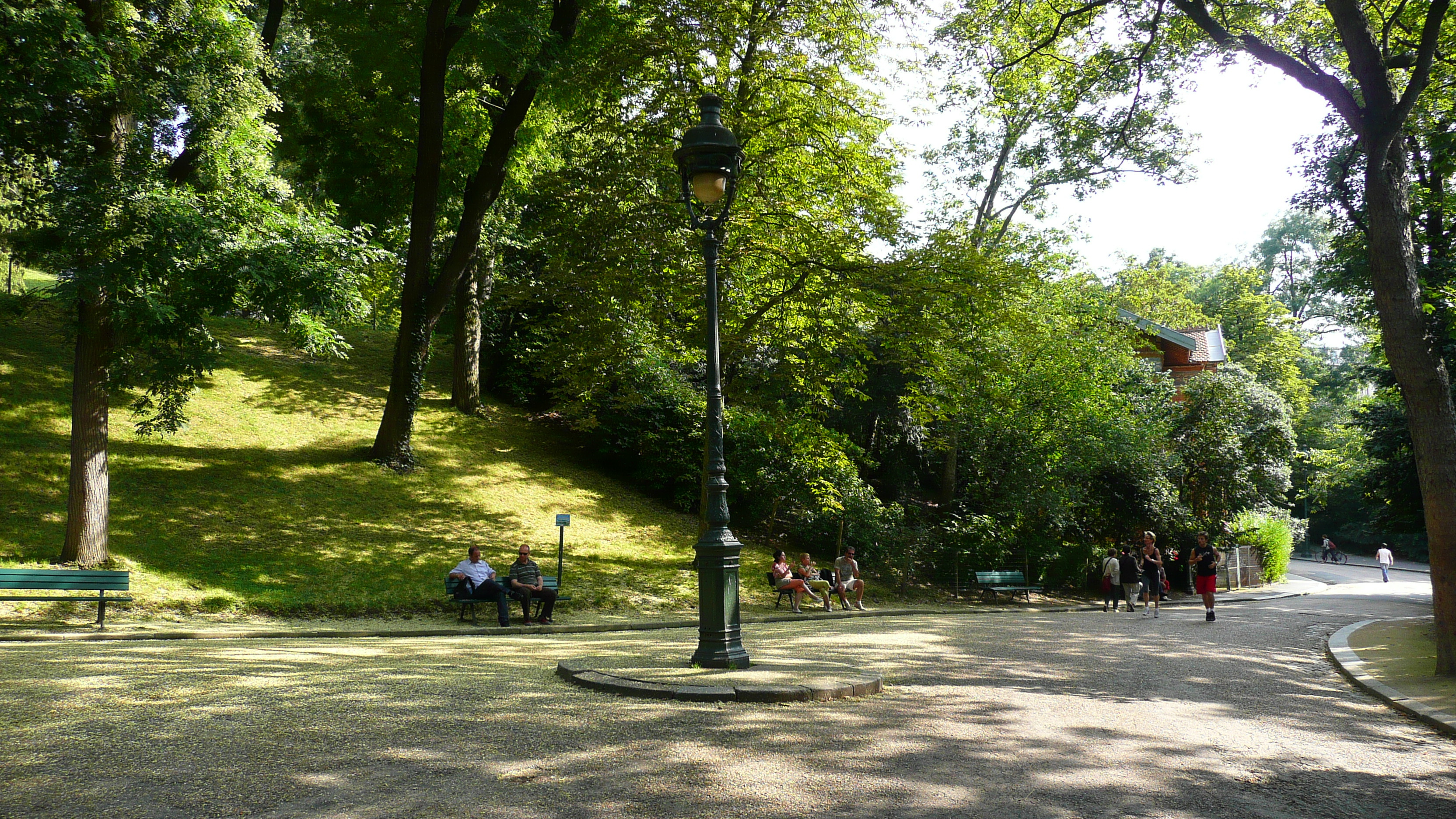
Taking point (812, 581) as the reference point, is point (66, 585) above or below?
above

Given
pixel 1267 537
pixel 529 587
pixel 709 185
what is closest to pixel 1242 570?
pixel 1267 537

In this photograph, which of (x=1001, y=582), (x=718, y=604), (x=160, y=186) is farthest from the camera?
(x=1001, y=582)

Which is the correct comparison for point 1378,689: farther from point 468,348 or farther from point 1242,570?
point 1242,570

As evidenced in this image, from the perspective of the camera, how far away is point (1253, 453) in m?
32.3

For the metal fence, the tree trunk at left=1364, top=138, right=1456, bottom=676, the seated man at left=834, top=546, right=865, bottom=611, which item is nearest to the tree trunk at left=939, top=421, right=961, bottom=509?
the seated man at left=834, top=546, right=865, bottom=611

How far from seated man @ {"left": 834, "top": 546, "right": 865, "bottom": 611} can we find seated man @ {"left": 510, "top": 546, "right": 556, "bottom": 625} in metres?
6.55

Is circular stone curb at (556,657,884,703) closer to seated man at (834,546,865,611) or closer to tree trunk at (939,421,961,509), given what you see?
seated man at (834,546,865,611)

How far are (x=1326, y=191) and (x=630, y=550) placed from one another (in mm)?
16233

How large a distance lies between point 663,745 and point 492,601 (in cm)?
949

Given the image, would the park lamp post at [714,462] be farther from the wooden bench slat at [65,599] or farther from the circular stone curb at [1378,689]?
the wooden bench slat at [65,599]

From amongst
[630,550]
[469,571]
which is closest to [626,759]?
[469,571]

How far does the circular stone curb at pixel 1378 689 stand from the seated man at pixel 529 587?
35.4 feet

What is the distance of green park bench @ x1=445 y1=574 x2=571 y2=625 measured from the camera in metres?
14.2

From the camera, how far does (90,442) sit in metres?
13.4
